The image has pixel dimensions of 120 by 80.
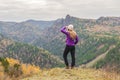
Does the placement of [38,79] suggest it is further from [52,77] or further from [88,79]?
[88,79]

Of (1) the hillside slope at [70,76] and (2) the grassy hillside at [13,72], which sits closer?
(1) the hillside slope at [70,76]

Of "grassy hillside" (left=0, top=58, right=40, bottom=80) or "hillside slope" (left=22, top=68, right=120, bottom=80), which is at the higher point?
"hillside slope" (left=22, top=68, right=120, bottom=80)

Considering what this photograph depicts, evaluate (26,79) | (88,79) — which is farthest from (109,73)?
(26,79)

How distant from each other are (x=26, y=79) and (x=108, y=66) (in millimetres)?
5797

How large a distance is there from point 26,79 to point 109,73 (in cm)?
545

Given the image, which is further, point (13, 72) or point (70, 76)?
point (13, 72)

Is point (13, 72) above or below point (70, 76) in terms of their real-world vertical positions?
below

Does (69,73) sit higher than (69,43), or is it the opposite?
(69,43)

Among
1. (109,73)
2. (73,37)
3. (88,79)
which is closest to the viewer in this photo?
(88,79)

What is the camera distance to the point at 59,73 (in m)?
20.3

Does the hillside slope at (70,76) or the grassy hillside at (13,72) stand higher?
the hillside slope at (70,76)

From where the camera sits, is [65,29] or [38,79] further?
[65,29]

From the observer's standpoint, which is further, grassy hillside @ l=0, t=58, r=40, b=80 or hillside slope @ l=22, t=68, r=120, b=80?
grassy hillside @ l=0, t=58, r=40, b=80

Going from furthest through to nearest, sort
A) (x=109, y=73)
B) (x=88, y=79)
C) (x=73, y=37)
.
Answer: (x=73, y=37)
(x=109, y=73)
(x=88, y=79)
